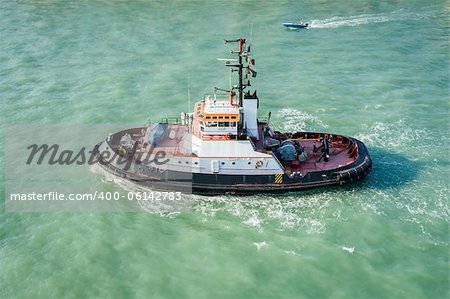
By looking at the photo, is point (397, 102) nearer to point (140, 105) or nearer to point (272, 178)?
point (272, 178)

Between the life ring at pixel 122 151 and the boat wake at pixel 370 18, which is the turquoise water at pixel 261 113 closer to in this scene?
the boat wake at pixel 370 18

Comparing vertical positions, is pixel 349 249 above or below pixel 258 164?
below

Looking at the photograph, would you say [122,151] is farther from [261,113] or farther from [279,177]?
[261,113]

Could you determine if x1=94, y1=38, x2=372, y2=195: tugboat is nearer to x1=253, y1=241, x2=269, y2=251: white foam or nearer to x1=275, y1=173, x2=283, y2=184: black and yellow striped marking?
x1=275, y1=173, x2=283, y2=184: black and yellow striped marking

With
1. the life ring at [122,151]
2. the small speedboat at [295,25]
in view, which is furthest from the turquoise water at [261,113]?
the life ring at [122,151]

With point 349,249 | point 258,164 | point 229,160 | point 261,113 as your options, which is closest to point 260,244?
point 349,249

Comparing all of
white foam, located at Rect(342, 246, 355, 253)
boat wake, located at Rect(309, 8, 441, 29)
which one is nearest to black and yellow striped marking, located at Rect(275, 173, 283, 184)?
white foam, located at Rect(342, 246, 355, 253)
